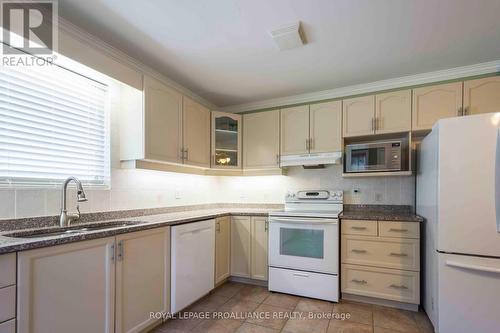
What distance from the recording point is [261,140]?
10.9 ft

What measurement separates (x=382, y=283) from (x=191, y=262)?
1.82m

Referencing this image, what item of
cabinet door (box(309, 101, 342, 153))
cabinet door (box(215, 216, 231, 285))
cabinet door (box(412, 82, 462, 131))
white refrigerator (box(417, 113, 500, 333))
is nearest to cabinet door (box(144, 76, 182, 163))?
cabinet door (box(215, 216, 231, 285))

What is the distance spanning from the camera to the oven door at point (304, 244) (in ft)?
8.16

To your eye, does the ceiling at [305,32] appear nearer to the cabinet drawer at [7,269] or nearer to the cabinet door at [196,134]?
the cabinet door at [196,134]

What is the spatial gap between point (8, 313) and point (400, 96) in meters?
3.38

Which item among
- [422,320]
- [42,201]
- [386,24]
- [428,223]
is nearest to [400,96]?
[386,24]

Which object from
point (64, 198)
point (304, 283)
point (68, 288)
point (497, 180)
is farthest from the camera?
point (304, 283)

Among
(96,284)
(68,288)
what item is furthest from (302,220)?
(68,288)

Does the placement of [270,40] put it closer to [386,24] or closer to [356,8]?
[356,8]

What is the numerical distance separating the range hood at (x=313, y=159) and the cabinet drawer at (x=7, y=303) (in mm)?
2569

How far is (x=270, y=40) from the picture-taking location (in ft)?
6.69

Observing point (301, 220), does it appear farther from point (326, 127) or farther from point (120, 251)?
point (120, 251)

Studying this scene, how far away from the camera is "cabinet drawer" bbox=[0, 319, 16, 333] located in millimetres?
1115

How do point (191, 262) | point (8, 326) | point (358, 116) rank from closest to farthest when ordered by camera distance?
point (8, 326), point (191, 262), point (358, 116)
